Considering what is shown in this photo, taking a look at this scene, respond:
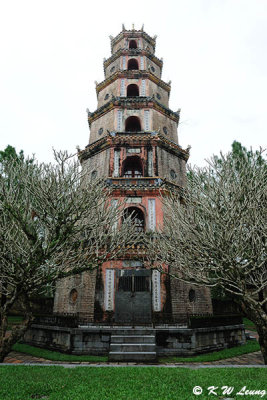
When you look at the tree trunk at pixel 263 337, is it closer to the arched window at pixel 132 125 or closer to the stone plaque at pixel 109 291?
the stone plaque at pixel 109 291

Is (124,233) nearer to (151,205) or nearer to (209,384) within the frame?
(151,205)

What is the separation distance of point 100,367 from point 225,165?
8.04 meters

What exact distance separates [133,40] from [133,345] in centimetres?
2571

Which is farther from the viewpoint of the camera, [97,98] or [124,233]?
[97,98]

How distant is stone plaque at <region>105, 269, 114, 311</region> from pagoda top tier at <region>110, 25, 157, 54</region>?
819 inches

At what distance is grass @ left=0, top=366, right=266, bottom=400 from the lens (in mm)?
4949

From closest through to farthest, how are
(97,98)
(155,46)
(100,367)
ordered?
(100,367), (97,98), (155,46)

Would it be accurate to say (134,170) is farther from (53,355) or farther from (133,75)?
(53,355)

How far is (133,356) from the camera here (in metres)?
9.44

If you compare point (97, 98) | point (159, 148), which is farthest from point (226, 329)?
point (97, 98)

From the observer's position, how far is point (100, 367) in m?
7.38

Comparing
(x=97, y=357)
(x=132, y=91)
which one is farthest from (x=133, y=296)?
(x=132, y=91)

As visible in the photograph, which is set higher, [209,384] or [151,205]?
[151,205]

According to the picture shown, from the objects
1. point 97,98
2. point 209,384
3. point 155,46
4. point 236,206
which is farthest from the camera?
point 155,46
